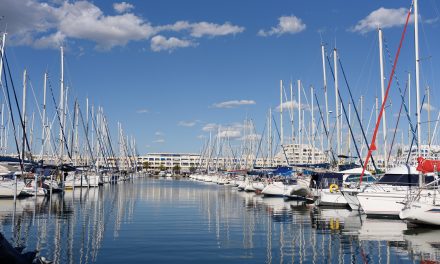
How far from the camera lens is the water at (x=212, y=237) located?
1758cm

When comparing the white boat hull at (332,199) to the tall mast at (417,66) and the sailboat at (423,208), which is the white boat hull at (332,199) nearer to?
the tall mast at (417,66)

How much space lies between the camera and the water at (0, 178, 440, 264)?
17578 mm

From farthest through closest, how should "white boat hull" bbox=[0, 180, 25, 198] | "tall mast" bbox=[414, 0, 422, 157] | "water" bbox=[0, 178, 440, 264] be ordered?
"white boat hull" bbox=[0, 180, 25, 198], "tall mast" bbox=[414, 0, 422, 157], "water" bbox=[0, 178, 440, 264]

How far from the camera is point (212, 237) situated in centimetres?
2261

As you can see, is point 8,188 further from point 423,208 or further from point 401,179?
point 423,208

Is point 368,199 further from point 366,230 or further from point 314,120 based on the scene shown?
point 314,120

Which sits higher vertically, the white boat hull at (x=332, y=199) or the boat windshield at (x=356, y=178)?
the boat windshield at (x=356, y=178)

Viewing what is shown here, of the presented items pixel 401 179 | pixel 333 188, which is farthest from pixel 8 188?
pixel 401 179

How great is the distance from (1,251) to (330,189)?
32.3 metres

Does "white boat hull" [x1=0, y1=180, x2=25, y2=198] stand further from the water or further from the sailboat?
the sailboat

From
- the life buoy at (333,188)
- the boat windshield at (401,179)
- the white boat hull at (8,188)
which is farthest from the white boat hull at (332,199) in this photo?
the white boat hull at (8,188)

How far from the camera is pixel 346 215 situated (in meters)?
33.7

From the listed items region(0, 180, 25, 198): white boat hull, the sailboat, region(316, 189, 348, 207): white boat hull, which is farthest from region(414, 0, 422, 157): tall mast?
region(0, 180, 25, 198): white boat hull

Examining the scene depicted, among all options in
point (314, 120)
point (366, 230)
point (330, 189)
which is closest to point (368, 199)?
point (366, 230)
